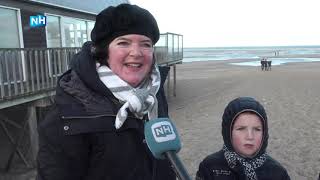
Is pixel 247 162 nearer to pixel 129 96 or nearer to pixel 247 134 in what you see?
pixel 247 134

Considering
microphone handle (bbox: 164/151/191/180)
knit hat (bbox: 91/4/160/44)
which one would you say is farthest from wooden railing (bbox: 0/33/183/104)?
microphone handle (bbox: 164/151/191/180)

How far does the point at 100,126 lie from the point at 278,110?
574 inches

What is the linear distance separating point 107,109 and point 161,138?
390mm

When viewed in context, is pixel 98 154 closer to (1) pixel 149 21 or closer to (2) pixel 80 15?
(1) pixel 149 21

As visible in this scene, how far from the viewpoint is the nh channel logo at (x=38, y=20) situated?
424 inches

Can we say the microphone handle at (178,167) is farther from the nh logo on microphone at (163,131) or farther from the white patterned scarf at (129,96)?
the white patterned scarf at (129,96)

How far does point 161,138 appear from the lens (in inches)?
57.5

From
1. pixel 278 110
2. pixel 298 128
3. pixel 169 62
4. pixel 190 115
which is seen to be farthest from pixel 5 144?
pixel 169 62

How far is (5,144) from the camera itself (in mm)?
10070

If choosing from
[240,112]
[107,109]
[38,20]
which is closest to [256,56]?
[38,20]

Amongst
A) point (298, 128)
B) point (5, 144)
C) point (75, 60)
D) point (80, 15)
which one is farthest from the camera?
point (80, 15)

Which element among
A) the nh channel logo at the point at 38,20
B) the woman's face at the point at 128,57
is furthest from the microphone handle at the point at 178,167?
the nh channel logo at the point at 38,20

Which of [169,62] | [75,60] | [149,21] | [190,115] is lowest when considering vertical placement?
[190,115]

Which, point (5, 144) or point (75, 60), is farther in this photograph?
point (5, 144)
